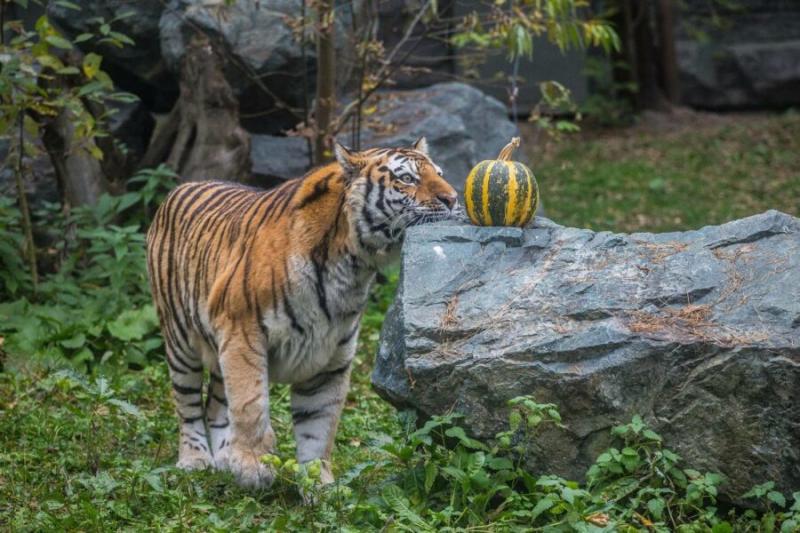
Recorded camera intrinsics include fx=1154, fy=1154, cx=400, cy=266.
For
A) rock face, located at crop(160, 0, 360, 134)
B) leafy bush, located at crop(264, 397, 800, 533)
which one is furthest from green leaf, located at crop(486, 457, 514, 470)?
rock face, located at crop(160, 0, 360, 134)

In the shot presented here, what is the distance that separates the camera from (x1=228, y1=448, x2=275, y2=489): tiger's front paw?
5.04 metres

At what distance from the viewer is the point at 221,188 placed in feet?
20.2


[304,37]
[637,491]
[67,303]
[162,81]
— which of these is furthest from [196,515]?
[162,81]

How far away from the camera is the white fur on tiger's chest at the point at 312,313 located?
504cm

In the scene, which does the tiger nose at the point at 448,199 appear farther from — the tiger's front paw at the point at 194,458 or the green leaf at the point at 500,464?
the tiger's front paw at the point at 194,458

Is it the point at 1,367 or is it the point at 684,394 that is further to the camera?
the point at 1,367

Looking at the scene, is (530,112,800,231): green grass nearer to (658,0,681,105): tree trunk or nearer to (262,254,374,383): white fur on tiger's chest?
(658,0,681,105): tree trunk

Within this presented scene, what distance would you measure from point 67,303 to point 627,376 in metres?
4.79

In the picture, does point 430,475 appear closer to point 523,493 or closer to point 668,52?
point 523,493

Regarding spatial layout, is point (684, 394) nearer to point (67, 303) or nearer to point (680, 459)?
point (680, 459)

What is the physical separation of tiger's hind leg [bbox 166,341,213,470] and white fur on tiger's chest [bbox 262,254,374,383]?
0.93 meters

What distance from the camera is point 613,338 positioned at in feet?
14.1

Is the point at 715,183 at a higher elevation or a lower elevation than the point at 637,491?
lower

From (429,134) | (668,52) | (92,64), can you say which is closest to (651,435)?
(92,64)
